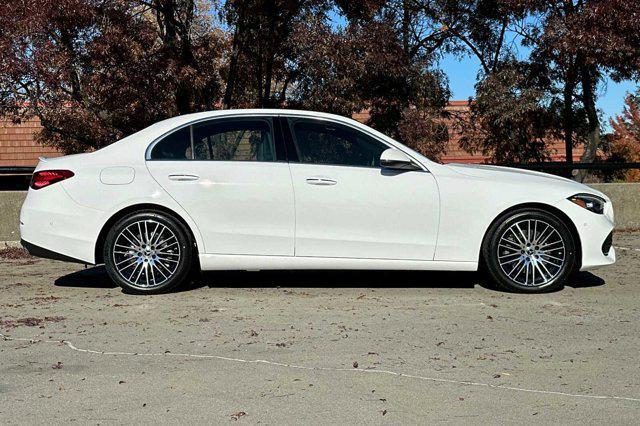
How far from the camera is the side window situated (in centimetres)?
794

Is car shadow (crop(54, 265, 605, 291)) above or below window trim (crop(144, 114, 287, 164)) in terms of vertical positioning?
below

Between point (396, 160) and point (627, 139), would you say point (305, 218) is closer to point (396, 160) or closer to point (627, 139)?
point (396, 160)

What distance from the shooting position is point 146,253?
7.87 m

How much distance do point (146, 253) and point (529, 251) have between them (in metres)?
3.38

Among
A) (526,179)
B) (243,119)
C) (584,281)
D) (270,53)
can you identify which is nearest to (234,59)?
(270,53)

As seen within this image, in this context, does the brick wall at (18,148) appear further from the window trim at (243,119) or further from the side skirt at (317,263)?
the side skirt at (317,263)

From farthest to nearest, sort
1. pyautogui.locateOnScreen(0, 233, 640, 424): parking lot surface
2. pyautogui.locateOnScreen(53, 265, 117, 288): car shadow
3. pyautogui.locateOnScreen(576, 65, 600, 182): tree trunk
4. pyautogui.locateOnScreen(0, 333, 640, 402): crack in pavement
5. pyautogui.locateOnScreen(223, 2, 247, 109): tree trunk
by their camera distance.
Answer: pyautogui.locateOnScreen(576, 65, 600, 182): tree trunk → pyautogui.locateOnScreen(223, 2, 247, 109): tree trunk → pyautogui.locateOnScreen(53, 265, 117, 288): car shadow → pyautogui.locateOnScreen(0, 333, 640, 402): crack in pavement → pyautogui.locateOnScreen(0, 233, 640, 424): parking lot surface

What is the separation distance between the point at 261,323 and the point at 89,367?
154cm

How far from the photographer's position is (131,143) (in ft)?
26.3

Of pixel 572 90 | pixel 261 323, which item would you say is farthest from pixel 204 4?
pixel 261 323

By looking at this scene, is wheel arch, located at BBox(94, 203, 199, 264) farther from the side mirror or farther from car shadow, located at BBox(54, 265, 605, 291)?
the side mirror

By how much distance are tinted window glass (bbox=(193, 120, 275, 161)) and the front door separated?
1.34 ft

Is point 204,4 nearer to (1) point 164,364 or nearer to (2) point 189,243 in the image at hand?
(2) point 189,243

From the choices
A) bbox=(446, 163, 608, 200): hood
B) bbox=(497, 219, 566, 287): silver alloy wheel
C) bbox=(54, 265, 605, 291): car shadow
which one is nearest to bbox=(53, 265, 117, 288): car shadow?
bbox=(54, 265, 605, 291): car shadow
